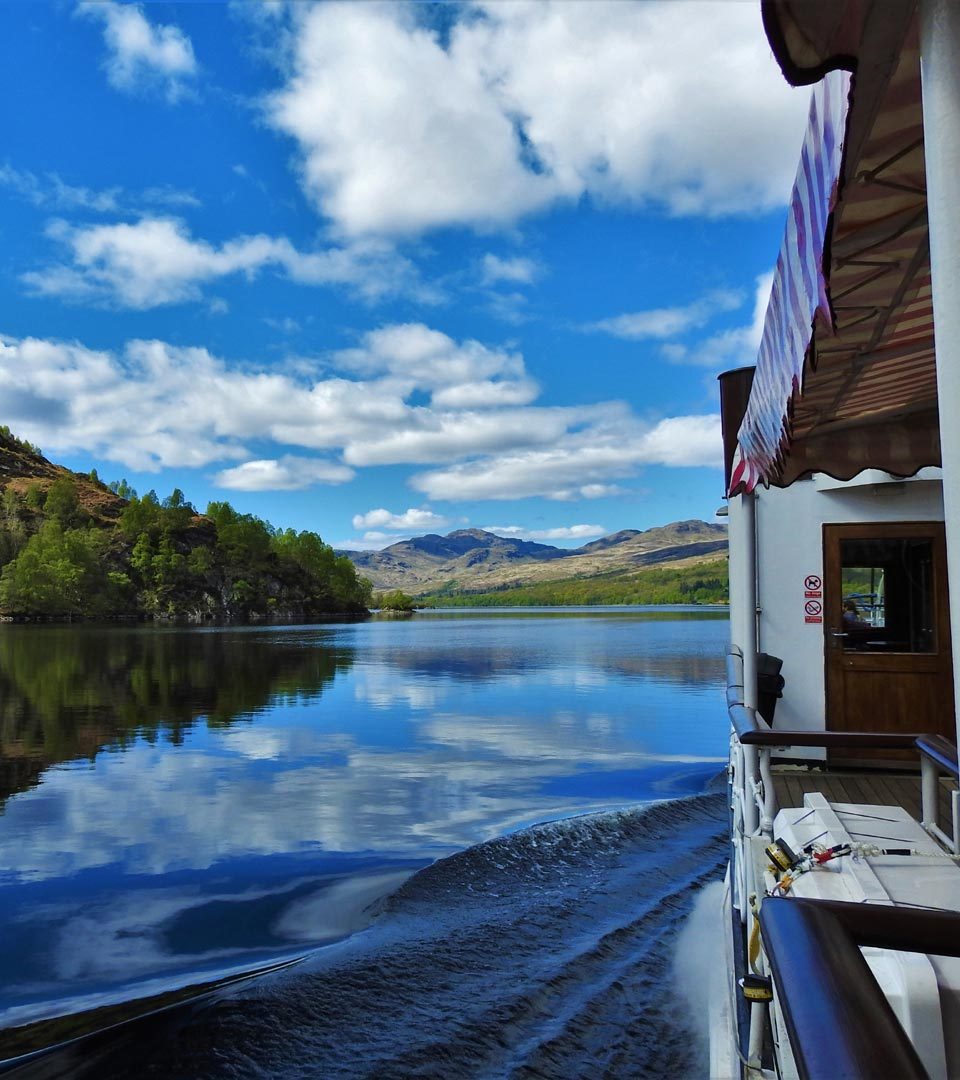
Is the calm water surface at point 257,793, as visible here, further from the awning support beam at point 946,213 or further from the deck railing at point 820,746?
the awning support beam at point 946,213

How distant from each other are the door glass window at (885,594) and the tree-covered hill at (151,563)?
108m

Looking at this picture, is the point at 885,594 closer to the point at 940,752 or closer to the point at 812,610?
the point at 812,610

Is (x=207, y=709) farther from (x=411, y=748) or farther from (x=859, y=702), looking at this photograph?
(x=859, y=702)

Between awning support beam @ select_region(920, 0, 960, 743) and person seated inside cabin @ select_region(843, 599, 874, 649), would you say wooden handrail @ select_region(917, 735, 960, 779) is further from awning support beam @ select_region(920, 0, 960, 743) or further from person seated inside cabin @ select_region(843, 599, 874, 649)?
person seated inside cabin @ select_region(843, 599, 874, 649)

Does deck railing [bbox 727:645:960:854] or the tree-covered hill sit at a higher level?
the tree-covered hill

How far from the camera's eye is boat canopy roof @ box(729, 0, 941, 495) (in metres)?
1.37

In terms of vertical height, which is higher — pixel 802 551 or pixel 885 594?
pixel 802 551

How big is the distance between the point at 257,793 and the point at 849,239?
38.5ft

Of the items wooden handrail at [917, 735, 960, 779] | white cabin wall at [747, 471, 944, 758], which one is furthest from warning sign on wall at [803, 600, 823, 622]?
wooden handrail at [917, 735, 960, 779]

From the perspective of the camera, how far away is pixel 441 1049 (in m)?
5.12

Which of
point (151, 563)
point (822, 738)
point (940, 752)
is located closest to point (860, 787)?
point (822, 738)

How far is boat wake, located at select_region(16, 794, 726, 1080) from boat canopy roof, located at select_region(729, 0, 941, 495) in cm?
373

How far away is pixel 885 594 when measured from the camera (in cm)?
834

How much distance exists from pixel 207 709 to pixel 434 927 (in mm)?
16153
